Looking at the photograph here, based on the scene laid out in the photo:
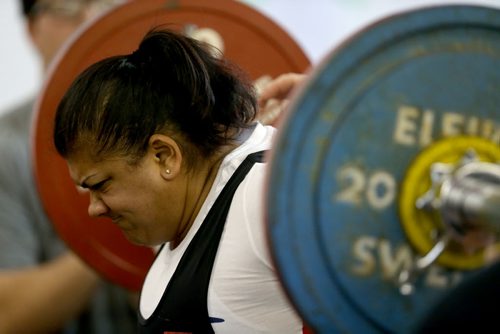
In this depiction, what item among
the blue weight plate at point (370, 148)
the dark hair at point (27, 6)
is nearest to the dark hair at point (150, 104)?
the blue weight plate at point (370, 148)

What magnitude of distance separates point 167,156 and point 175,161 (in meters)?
0.01

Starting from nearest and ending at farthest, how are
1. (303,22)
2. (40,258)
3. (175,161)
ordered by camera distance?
(175,161)
(40,258)
(303,22)

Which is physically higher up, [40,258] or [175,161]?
[175,161]

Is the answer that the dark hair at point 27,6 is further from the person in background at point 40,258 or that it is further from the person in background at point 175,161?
the person in background at point 175,161

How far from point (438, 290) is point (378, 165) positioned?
132 millimetres

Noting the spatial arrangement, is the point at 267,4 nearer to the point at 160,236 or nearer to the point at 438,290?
the point at 160,236

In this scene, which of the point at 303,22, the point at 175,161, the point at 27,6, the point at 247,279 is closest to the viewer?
the point at 247,279

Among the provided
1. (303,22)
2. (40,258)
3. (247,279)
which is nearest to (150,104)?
(247,279)

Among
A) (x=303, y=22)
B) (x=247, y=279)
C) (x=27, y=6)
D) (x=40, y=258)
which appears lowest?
(x=40, y=258)

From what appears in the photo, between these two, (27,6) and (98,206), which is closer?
(98,206)

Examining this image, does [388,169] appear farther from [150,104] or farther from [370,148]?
[150,104]

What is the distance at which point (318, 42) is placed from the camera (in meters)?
3.18

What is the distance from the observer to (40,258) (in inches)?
91.6

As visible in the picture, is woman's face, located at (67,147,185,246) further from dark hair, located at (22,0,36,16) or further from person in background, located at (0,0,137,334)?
dark hair, located at (22,0,36,16)
